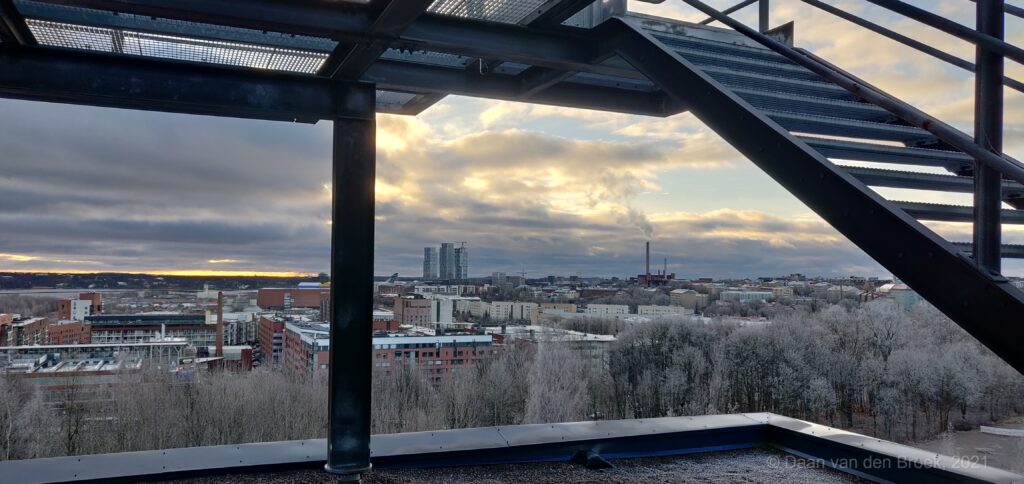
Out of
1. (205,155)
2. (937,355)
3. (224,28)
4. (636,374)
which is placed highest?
(205,155)

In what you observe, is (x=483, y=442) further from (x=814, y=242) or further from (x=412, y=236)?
(x=412, y=236)

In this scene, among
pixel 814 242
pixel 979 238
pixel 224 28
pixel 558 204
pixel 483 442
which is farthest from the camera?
pixel 558 204

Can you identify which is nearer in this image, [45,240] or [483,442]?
[483,442]

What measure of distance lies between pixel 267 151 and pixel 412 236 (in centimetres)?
632

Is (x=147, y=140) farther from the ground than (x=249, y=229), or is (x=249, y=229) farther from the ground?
(x=147, y=140)

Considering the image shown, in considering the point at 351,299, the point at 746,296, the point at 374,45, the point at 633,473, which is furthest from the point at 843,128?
the point at 746,296

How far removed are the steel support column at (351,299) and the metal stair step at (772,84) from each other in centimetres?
186

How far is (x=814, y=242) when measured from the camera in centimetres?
1230

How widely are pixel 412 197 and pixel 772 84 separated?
1429 centimetres

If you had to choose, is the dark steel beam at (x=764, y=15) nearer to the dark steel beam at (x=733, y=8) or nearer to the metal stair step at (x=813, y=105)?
the dark steel beam at (x=733, y=8)

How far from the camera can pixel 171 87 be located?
336cm

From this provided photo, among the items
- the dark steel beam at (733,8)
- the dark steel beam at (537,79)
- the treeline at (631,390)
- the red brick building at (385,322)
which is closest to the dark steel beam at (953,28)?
the dark steel beam at (537,79)

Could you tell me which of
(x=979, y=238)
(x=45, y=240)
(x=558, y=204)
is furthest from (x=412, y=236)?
(x=979, y=238)

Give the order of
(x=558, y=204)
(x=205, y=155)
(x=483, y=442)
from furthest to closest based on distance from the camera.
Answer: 1. (x=558, y=204)
2. (x=205, y=155)
3. (x=483, y=442)
